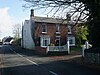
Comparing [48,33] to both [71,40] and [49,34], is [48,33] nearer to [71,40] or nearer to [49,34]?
[49,34]

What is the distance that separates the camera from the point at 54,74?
17266mm

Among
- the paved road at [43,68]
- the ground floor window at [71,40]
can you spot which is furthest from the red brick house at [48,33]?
the paved road at [43,68]

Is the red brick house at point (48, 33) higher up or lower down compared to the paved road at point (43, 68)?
higher up

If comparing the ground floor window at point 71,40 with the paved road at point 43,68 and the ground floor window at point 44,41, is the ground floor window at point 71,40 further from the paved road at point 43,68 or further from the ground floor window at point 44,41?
the paved road at point 43,68

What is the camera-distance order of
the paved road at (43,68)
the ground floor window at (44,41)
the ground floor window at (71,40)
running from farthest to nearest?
the ground floor window at (71,40) < the ground floor window at (44,41) < the paved road at (43,68)

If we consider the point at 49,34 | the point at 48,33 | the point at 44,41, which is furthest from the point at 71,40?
the point at 44,41

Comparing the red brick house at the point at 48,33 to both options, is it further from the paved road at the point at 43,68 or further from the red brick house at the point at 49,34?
the paved road at the point at 43,68

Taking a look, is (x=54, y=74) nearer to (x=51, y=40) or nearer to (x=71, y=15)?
(x=71, y=15)

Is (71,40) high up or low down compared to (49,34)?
down

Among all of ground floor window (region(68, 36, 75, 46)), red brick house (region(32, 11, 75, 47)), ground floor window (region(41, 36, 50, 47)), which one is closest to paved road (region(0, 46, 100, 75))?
ground floor window (region(41, 36, 50, 47))

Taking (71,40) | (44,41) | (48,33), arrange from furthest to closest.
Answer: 1. (71,40)
2. (48,33)
3. (44,41)

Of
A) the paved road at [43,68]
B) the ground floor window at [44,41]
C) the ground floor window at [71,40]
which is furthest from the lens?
the ground floor window at [71,40]

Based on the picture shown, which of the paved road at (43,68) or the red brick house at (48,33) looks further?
the red brick house at (48,33)

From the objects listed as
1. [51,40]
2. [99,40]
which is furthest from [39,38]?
[99,40]
